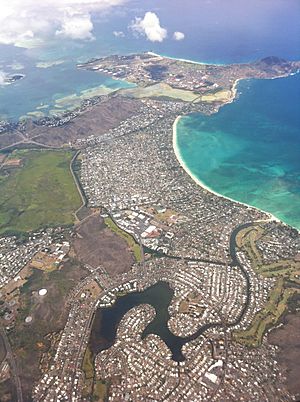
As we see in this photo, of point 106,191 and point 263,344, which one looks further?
point 106,191

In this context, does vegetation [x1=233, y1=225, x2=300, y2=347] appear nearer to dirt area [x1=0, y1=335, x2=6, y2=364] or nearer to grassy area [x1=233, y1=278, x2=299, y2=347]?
grassy area [x1=233, y1=278, x2=299, y2=347]

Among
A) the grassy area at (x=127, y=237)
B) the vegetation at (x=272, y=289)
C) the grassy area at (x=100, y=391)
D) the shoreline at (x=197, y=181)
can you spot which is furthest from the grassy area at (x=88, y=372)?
the shoreline at (x=197, y=181)

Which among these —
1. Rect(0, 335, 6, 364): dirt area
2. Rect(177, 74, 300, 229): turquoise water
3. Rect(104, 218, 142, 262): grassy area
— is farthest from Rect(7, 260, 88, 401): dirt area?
Rect(177, 74, 300, 229): turquoise water

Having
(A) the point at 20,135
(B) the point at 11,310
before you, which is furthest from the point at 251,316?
(A) the point at 20,135

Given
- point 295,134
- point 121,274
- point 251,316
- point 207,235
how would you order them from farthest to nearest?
point 295,134, point 207,235, point 121,274, point 251,316

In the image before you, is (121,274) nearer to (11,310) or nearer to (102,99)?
(11,310)

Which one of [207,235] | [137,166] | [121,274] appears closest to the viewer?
[121,274]
